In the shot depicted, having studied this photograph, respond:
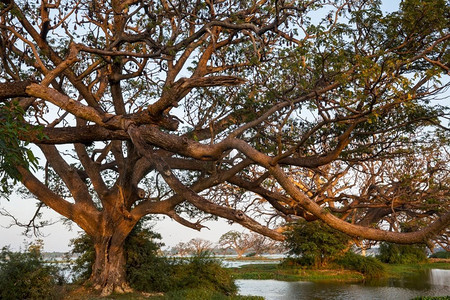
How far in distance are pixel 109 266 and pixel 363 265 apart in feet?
57.7

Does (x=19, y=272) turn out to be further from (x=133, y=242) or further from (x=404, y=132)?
(x=404, y=132)

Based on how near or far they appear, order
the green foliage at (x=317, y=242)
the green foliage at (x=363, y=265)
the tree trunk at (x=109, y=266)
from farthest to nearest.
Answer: the green foliage at (x=363, y=265) → the green foliage at (x=317, y=242) → the tree trunk at (x=109, y=266)

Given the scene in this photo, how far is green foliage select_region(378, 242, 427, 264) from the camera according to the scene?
35.6 m

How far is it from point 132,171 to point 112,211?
1.69 m

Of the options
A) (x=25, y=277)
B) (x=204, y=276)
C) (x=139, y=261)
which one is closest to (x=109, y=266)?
(x=139, y=261)

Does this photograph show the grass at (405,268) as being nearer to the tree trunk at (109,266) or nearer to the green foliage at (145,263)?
the green foliage at (145,263)

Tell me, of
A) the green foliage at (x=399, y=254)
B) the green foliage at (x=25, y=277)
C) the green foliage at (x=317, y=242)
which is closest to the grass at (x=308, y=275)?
the green foliage at (x=317, y=242)

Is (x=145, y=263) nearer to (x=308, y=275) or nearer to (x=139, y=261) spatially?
(x=139, y=261)

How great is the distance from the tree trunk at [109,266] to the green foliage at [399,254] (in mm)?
26175

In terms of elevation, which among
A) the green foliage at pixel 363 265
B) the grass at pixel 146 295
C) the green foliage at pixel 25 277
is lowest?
the grass at pixel 146 295

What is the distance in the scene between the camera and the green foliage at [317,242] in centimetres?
2588

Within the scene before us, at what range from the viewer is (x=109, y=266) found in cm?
1462

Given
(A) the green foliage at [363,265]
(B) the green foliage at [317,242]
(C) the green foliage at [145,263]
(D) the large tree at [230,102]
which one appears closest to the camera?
(D) the large tree at [230,102]

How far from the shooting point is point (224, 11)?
462 inches
